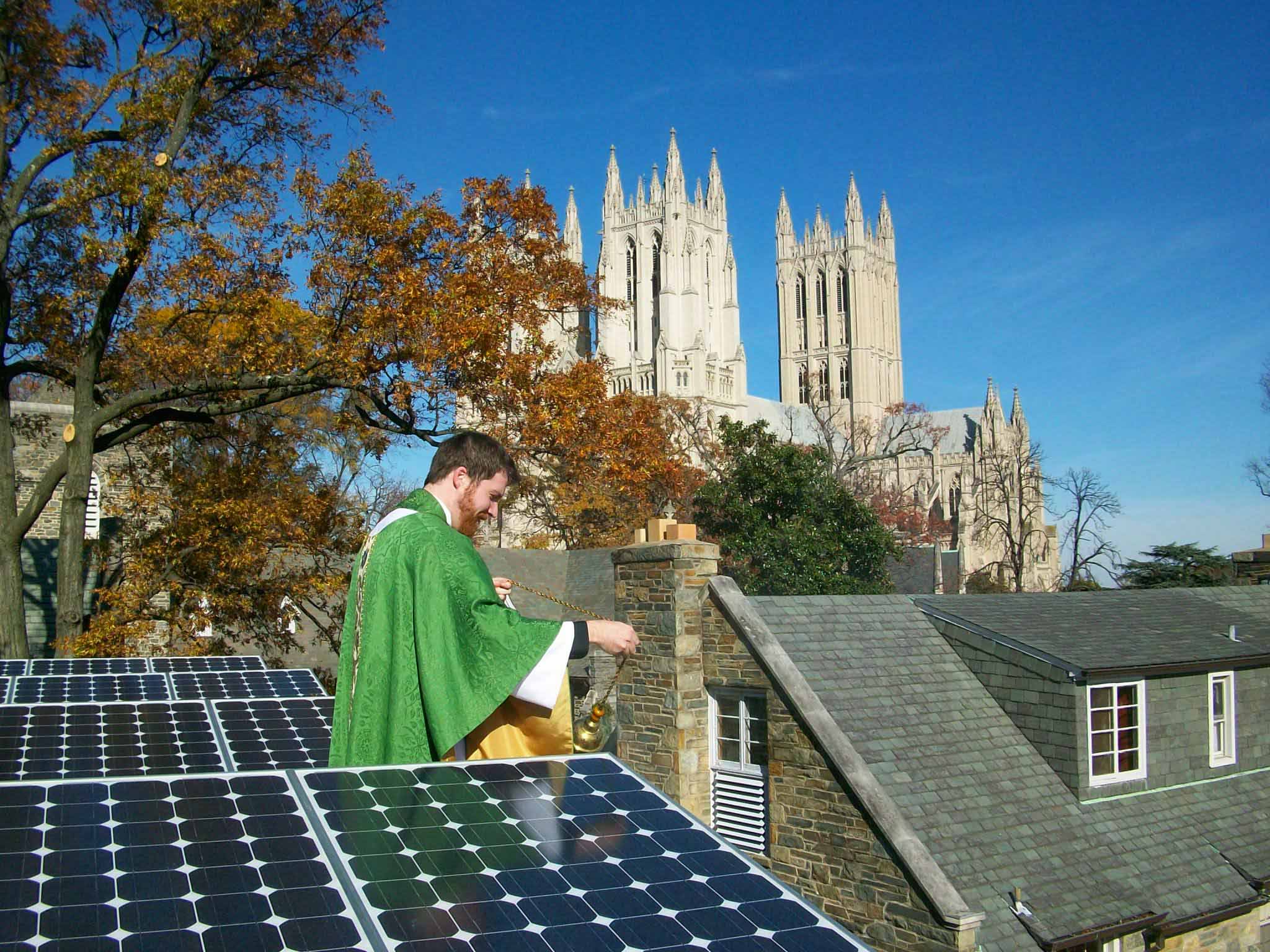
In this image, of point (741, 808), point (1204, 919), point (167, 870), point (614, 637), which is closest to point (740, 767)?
point (741, 808)

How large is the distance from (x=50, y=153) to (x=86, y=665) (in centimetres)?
912

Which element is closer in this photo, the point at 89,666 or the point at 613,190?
the point at 89,666

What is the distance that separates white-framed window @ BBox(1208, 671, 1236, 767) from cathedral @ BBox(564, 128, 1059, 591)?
5704 centimetres

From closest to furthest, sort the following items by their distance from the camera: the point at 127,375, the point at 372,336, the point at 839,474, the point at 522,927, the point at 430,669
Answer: the point at 522,927
the point at 430,669
the point at 372,336
the point at 127,375
the point at 839,474

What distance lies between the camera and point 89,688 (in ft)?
27.9

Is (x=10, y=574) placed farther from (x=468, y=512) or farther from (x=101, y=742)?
(x=468, y=512)

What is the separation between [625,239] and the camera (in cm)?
9794

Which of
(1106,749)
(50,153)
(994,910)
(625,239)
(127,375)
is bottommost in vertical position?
(994,910)

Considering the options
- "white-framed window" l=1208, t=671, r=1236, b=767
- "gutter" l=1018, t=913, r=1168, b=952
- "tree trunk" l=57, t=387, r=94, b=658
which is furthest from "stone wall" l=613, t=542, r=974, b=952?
"tree trunk" l=57, t=387, r=94, b=658

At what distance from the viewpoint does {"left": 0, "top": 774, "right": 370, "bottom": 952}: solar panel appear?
2246 mm

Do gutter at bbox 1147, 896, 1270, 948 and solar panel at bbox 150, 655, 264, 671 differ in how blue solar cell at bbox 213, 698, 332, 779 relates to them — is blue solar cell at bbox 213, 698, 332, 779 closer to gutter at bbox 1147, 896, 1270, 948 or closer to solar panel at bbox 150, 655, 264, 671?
solar panel at bbox 150, 655, 264, 671

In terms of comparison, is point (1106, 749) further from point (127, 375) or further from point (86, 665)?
point (127, 375)

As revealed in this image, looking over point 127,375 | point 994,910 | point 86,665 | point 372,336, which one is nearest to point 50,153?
point 127,375

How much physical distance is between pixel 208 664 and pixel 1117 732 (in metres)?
10.7
